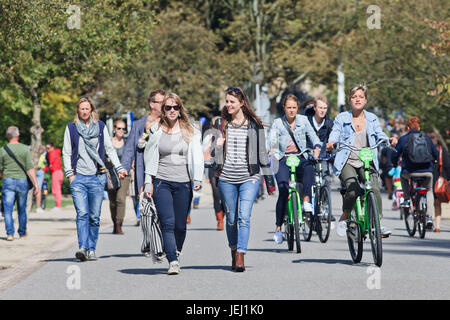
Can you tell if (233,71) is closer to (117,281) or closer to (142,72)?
→ (142,72)

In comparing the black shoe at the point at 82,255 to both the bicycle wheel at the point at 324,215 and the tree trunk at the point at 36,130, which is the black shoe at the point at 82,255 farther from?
the tree trunk at the point at 36,130

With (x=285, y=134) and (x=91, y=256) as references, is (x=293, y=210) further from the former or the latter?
(x=91, y=256)

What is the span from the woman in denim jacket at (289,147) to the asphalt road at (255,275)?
25.2 inches

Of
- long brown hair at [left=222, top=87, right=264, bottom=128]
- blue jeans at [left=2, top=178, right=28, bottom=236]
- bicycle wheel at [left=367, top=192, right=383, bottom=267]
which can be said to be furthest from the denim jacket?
blue jeans at [left=2, top=178, right=28, bottom=236]

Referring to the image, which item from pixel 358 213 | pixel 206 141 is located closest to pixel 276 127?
pixel 358 213

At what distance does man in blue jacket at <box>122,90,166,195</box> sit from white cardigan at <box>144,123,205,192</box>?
1.10 metres

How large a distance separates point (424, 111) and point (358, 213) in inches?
1056

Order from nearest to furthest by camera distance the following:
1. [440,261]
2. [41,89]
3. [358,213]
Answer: [358,213]
[440,261]
[41,89]

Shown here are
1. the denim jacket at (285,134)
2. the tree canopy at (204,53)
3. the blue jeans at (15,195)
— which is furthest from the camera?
the tree canopy at (204,53)

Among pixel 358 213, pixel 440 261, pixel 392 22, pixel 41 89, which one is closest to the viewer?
pixel 358 213

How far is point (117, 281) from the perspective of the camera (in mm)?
9672

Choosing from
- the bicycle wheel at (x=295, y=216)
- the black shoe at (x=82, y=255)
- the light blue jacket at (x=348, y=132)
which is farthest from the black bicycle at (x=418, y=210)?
the black shoe at (x=82, y=255)

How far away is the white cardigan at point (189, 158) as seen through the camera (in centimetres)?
984

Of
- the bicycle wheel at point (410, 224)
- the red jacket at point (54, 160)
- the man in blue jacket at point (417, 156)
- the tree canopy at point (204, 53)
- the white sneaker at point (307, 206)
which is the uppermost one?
the tree canopy at point (204, 53)
